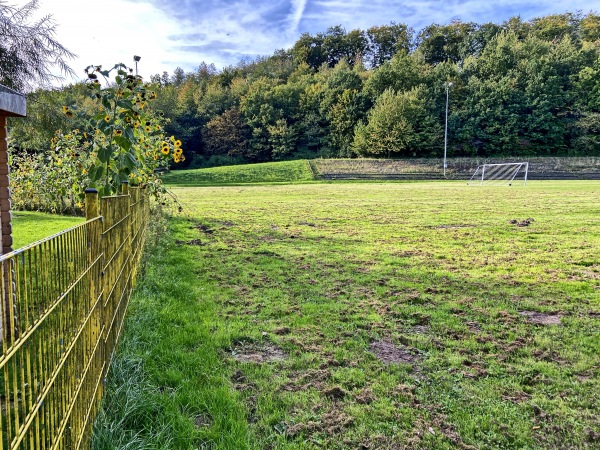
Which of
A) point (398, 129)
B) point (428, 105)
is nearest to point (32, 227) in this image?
point (398, 129)

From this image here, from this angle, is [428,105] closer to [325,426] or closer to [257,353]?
[257,353]

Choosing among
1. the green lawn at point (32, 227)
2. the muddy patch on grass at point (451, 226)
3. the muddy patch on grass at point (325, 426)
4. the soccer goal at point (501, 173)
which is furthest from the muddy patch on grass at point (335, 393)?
the soccer goal at point (501, 173)

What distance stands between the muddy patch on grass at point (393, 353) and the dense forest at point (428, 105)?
39123 millimetres

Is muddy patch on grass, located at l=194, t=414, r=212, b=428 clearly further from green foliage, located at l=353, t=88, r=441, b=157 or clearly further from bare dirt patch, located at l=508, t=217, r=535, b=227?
green foliage, located at l=353, t=88, r=441, b=157

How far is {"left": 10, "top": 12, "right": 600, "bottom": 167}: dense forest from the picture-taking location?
41188 mm

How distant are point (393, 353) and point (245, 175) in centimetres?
3355

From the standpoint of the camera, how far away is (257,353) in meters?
3.11

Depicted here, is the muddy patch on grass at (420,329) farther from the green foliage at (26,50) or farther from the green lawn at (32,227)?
the green foliage at (26,50)

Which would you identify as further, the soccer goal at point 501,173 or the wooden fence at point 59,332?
the soccer goal at point 501,173

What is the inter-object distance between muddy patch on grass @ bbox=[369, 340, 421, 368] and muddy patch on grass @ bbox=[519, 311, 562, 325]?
1.46 metres

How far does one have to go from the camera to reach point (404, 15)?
238ft

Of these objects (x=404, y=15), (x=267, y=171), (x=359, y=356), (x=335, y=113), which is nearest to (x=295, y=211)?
(x=359, y=356)

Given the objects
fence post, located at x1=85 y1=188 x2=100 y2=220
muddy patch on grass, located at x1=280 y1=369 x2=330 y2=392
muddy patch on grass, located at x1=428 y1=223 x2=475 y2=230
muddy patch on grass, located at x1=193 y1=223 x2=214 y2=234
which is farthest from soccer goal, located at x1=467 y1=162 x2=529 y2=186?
fence post, located at x1=85 y1=188 x2=100 y2=220

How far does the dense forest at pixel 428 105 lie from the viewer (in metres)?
41.2
